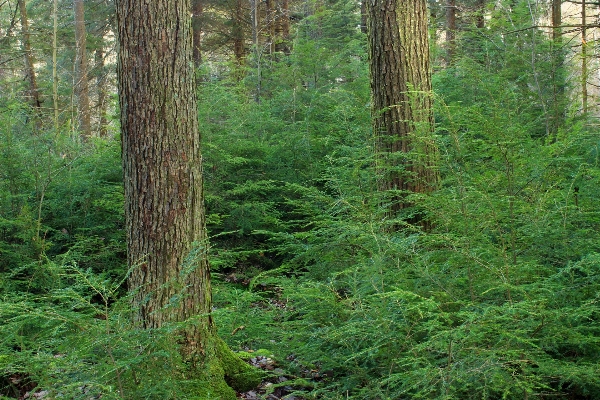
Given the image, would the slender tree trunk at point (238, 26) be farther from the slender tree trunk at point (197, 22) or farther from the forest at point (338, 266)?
the forest at point (338, 266)

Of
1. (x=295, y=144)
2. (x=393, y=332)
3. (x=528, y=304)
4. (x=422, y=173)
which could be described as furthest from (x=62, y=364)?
(x=295, y=144)

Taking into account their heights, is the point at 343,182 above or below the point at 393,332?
above

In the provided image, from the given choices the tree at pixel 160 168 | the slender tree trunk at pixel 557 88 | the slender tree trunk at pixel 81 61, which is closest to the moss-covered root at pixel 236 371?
the tree at pixel 160 168

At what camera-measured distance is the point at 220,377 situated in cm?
389

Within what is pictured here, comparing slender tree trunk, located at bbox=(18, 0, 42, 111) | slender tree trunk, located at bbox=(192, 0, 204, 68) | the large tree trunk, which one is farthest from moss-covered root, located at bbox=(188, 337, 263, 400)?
slender tree trunk, located at bbox=(192, 0, 204, 68)

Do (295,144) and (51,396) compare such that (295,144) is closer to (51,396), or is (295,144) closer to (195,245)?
(195,245)

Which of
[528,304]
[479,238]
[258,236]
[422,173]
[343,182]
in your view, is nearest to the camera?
[528,304]

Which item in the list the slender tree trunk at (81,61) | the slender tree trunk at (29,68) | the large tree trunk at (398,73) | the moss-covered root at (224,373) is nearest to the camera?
the moss-covered root at (224,373)

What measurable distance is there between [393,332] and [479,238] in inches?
37.5

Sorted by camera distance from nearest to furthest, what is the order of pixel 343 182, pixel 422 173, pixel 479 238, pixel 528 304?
pixel 528 304, pixel 479 238, pixel 343 182, pixel 422 173

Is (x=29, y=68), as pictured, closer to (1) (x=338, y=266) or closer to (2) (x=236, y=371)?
(1) (x=338, y=266)

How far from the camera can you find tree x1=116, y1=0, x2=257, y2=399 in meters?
3.78

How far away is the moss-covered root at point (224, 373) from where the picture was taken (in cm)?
377

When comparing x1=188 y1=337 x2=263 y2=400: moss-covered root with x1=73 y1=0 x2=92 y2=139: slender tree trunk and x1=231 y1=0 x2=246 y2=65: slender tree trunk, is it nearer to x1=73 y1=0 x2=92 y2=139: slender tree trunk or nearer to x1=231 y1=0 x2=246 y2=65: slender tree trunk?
x1=73 y1=0 x2=92 y2=139: slender tree trunk
